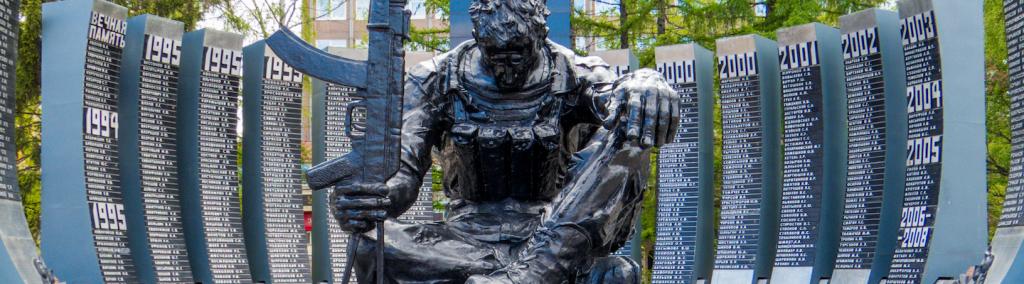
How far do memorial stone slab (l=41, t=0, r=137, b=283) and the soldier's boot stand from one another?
29.1 feet

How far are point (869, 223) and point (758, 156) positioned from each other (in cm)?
143

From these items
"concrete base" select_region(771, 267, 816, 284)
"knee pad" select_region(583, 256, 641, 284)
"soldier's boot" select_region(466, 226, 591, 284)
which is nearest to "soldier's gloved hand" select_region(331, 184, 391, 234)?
"soldier's boot" select_region(466, 226, 591, 284)

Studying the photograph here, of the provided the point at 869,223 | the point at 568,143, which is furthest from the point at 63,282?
the point at 568,143

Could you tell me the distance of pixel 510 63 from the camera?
19.3ft

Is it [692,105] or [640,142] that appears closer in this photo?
[640,142]

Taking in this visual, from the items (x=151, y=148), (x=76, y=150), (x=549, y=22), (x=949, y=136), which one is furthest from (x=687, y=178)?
(x=76, y=150)

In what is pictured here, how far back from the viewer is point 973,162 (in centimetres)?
1255

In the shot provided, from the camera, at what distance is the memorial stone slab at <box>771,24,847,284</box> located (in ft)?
47.2

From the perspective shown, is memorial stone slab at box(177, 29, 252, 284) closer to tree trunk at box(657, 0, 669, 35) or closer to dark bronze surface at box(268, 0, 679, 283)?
tree trunk at box(657, 0, 669, 35)

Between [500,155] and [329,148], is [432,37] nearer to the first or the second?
[329,148]

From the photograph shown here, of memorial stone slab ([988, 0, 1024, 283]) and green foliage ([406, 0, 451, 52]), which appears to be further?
green foliage ([406, 0, 451, 52])

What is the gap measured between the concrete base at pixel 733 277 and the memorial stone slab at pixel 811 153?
29 centimetres

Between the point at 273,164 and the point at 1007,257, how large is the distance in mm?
7122

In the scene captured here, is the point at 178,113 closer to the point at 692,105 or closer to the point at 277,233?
the point at 277,233
